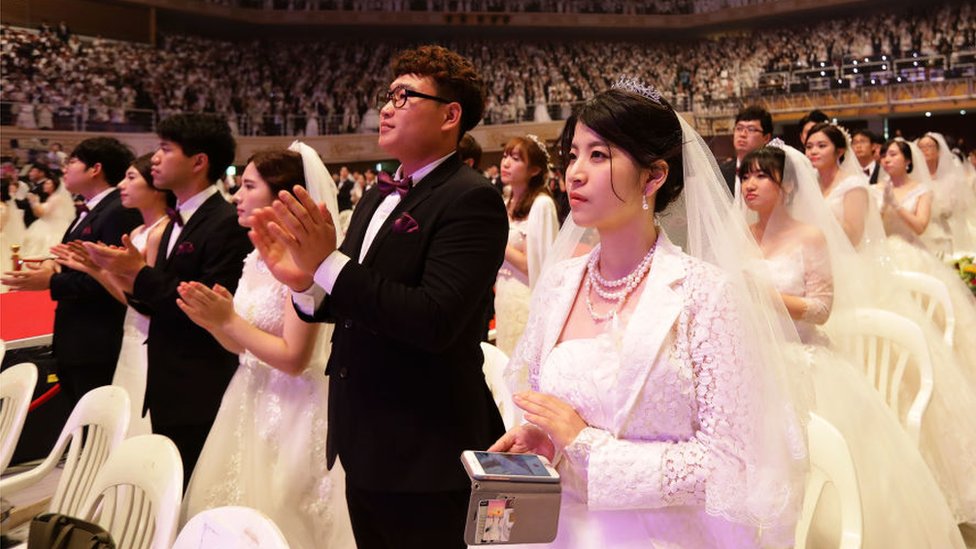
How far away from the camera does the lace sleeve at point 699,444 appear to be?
4.51 ft

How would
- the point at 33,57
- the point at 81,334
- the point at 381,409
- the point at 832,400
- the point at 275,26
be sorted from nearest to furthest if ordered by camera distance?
the point at 381,409 < the point at 832,400 < the point at 81,334 < the point at 33,57 < the point at 275,26

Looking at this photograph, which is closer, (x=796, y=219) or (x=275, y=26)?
(x=796, y=219)

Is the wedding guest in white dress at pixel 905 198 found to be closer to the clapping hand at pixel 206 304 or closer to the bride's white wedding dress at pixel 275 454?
the bride's white wedding dress at pixel 275 454

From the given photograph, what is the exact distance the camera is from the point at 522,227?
4.41 meters

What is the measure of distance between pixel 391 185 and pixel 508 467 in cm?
86

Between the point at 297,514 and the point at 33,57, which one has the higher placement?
the point at 33,57

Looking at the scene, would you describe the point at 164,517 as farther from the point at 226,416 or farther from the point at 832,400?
the point at 832,400

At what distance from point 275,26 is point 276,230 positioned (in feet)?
69.2

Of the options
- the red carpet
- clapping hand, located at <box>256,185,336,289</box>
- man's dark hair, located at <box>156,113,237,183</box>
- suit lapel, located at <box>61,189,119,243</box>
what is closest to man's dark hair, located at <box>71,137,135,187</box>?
suit lapel, located at <box>61,189,119,243</box>

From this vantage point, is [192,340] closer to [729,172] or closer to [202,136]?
[202,136]

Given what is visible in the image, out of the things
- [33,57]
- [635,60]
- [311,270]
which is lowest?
[311,270]

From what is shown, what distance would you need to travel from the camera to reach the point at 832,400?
267 centimetres

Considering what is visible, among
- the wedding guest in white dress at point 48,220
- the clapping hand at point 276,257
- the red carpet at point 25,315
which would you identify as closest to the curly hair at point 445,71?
the clapping hand at point 276,257

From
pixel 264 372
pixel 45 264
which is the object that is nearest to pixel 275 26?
pixel 45 264
